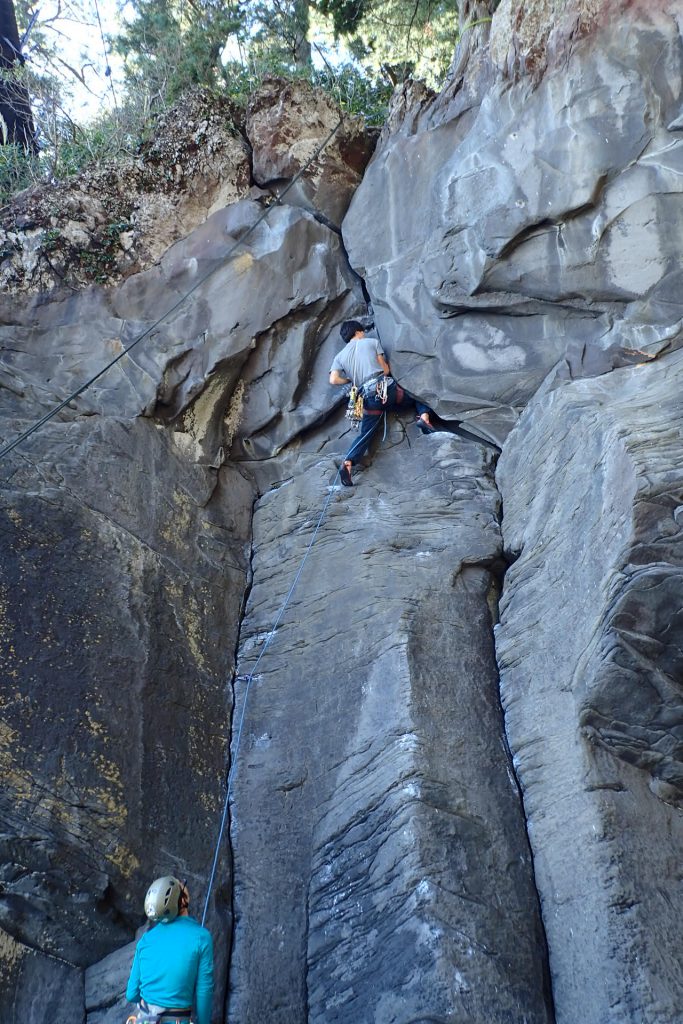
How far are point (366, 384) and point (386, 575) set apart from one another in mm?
2000

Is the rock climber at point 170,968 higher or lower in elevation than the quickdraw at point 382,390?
lower

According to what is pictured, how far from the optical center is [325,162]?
923 centimetres

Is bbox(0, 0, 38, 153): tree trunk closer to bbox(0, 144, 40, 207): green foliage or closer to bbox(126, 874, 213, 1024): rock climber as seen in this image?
bbox(0, 144, 40, 207): green foliage

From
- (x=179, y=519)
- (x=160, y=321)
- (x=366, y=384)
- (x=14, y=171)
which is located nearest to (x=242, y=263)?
(x=160, y=321)

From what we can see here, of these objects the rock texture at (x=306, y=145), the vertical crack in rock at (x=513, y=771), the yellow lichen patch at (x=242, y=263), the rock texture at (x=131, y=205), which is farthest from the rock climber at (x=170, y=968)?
the rock texture at (x=306, y=145)

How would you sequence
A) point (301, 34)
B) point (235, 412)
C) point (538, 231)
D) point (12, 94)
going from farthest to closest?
point (301, 34) → point (12, 94) → point (235, 412) → point (538, 231)

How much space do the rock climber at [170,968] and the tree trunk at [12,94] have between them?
8.52 m

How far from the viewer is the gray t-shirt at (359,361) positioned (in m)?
8.18

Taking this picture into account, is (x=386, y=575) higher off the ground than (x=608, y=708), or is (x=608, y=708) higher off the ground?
(x=386, y=575)

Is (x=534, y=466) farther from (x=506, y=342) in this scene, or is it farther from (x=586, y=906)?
(x=586, y=906)

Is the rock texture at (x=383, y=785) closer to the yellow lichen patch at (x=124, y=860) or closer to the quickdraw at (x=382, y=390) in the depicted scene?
the yellow lichen patch at (x=124, y=860)

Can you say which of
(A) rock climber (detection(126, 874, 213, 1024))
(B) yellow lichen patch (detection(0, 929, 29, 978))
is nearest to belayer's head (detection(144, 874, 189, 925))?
(A) rock climber (detection(126, 874, 213, 1024))

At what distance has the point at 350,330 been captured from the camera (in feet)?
27.5

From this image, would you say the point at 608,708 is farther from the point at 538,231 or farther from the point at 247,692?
the point at 538,231
